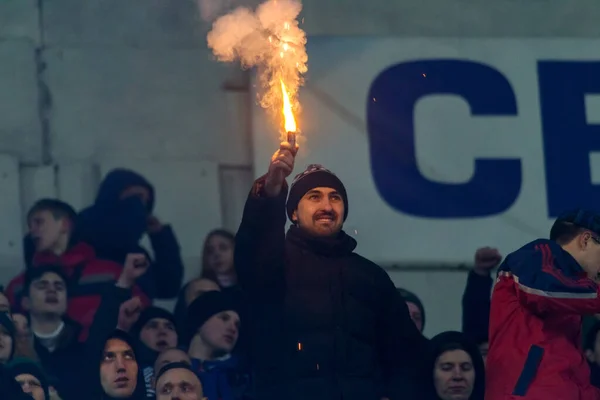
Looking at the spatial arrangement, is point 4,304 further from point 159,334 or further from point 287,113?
point 287,113

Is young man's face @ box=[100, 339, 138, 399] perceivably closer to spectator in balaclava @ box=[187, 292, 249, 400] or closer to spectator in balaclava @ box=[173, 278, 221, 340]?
spectator in balaclava @ box=[187, 292, 249, 400]

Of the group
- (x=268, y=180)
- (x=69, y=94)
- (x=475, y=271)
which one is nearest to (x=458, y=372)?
(x=475, y=271)

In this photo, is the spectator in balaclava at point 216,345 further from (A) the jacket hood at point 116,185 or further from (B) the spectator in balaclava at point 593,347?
(B) the spectator in balaclava at point 593,347

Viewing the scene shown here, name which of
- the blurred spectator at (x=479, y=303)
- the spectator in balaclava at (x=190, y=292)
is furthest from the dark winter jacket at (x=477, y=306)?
the spectator in balaclava at (x=190, y=292)

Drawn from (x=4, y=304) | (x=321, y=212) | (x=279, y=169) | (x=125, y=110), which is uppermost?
(x=125, y=110)

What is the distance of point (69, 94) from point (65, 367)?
55.7 inches

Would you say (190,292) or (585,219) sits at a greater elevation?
(585,219)

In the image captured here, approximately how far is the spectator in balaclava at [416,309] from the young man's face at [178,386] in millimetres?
1026

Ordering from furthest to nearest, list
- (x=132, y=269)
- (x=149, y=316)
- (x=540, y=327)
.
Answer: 1. (x=132, y=269)
2. (x=149, y=316)
3. (x=540, y=327)

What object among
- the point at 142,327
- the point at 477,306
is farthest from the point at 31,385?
the point at 477,306

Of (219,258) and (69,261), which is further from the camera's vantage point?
(219,258)

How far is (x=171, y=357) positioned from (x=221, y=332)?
0.90 feet

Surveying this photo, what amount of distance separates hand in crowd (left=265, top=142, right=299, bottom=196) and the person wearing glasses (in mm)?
739

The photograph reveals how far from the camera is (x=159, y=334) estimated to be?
5234 millimetres
